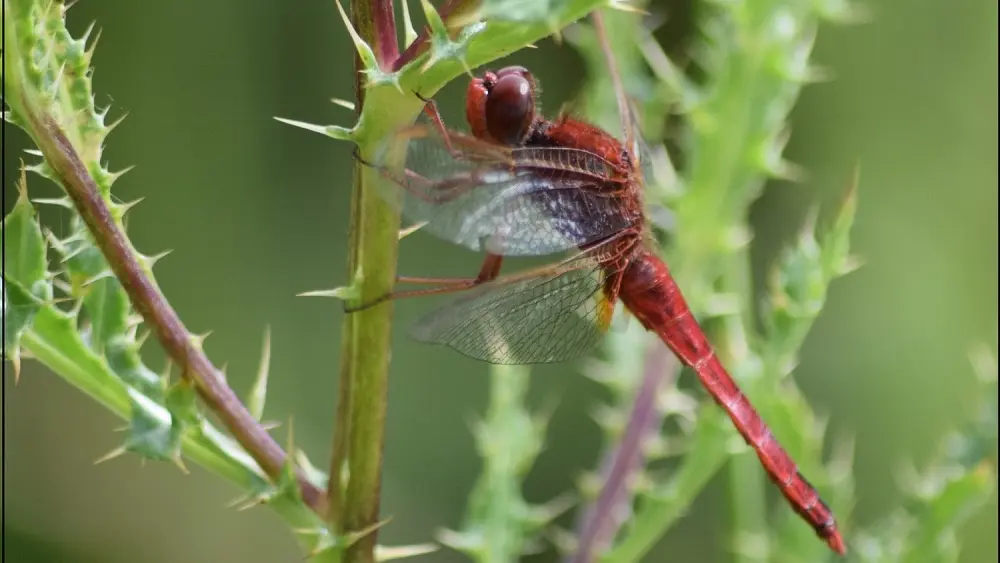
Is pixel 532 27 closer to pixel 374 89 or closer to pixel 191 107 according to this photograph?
pixel 374 89

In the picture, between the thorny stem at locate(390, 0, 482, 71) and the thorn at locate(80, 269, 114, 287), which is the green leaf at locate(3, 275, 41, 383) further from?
the thorny stem at locate(390, 0, 482, 71)

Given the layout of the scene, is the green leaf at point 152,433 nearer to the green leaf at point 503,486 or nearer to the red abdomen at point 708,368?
the green leaf at point 503,486

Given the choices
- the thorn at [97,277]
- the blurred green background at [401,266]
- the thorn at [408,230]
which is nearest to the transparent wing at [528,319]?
the thorn at [408,230]

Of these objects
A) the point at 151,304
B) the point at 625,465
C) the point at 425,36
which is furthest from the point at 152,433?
the point at 625,465

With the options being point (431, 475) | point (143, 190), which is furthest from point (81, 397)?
point (431, 475)

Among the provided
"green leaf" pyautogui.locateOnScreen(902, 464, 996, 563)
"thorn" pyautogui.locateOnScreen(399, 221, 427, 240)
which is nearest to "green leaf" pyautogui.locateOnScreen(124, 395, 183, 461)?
"thorn" pyautogui.locateOnScreen(399, 221, 427, 240)
